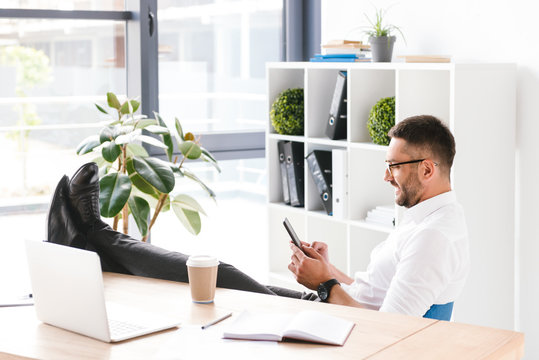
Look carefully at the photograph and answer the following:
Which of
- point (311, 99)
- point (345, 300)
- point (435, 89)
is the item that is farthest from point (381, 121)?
point (345, 300)

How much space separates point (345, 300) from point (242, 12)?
290 cm

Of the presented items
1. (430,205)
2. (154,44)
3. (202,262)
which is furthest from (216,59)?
(202,262)

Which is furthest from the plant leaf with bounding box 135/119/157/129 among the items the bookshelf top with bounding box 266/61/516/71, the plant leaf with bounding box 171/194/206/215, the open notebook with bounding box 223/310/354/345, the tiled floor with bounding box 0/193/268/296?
the open notebook with bounding box 223/310/354/345

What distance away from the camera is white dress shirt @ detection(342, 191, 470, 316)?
2322 mm

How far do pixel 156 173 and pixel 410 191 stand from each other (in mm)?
1370

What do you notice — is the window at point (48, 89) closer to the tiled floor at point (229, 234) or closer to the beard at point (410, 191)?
the tiled floor at point (229, 234)

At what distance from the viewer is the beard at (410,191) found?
101 inches

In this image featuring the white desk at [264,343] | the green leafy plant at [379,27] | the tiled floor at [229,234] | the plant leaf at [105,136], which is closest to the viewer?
the white desk at [264,343]

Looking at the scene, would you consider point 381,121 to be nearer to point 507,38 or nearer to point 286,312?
point 507,38

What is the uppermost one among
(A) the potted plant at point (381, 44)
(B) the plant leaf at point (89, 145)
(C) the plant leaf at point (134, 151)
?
(A) the potted plant at point (381, 44)

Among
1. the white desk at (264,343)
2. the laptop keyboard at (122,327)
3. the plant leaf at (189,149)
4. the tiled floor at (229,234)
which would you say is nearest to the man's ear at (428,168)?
the white desk at (264,343)

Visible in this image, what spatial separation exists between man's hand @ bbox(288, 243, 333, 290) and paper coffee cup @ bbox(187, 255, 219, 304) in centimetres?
56

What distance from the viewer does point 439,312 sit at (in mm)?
2391

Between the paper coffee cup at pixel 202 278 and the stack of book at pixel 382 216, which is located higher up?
the paper coffee cup at pixel 202 278
